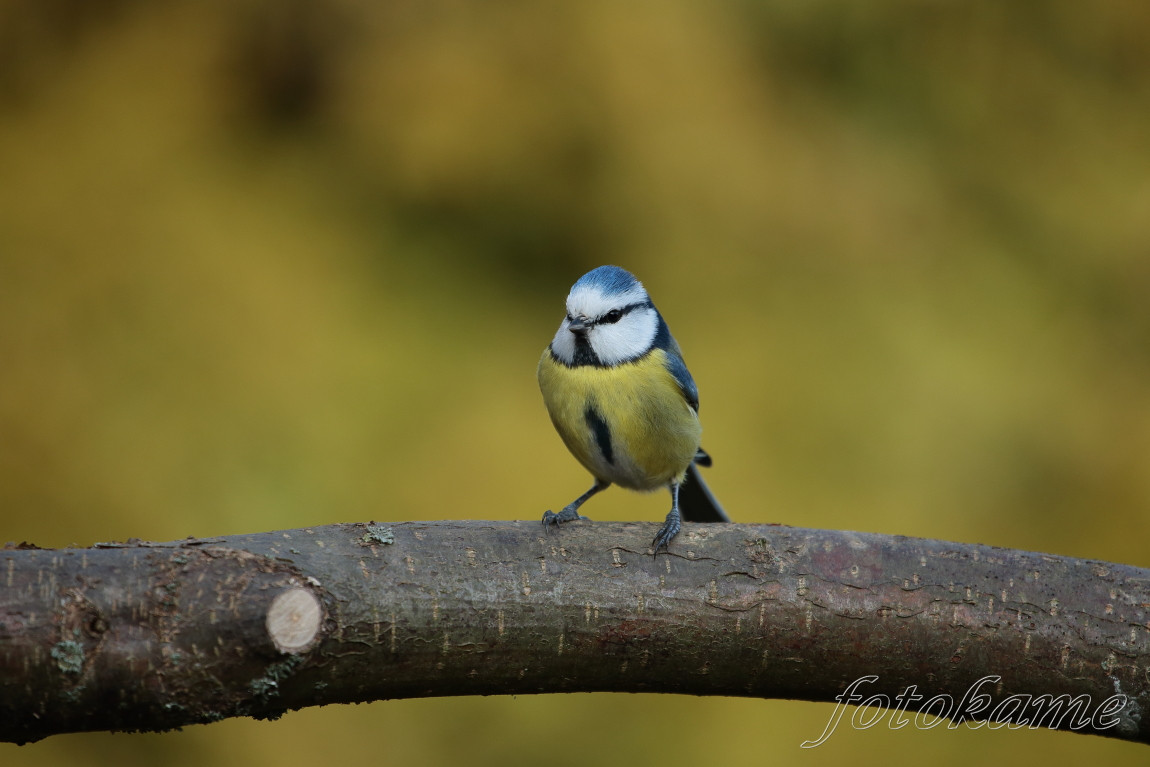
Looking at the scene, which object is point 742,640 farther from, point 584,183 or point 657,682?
point 584,183

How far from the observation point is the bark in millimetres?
1034

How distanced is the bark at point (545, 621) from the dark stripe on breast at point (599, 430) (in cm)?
35

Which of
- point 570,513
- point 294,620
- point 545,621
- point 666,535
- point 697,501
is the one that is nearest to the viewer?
point 294,620

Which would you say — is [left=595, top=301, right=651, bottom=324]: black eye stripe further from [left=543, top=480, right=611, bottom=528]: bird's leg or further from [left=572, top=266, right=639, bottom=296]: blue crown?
[left=543, top=480, right=611, bottom=528]: bird's leg

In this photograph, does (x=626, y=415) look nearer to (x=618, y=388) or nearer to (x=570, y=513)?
(x=618, y=388)

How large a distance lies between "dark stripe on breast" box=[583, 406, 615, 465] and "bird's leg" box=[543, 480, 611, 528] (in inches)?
4.5

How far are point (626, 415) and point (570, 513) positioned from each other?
0.20 metres

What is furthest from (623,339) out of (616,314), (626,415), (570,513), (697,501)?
(697,501)

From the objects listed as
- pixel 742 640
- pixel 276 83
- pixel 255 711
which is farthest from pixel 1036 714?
pixel 276 83

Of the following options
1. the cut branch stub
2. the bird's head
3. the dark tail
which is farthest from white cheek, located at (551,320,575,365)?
the cut branch stub

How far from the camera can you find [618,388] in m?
1.68

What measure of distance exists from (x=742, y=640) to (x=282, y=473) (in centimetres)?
157

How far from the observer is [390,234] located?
2.67 meters

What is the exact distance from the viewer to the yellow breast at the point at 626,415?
168 cm
